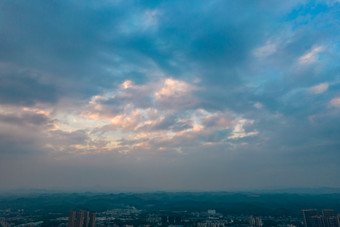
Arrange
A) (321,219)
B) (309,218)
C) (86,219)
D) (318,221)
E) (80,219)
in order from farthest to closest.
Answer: (309,218), (86,219), (80,219), (318,221), (321,219)

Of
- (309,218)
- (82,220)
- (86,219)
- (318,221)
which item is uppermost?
(86,219)

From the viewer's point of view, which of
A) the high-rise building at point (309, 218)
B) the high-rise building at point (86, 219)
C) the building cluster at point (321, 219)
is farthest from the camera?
the high-rise building at point (86, 219)

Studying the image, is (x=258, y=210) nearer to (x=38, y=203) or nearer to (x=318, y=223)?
(x=318, y=223)

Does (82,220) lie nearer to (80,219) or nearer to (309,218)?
(80,219)

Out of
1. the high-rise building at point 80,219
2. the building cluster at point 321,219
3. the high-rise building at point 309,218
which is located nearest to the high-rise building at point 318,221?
the building cluster at point 321,219

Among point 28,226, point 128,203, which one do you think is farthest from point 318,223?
point 128,203

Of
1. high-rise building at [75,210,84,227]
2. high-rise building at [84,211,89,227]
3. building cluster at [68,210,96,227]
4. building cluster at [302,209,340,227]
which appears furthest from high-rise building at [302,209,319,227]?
high-rise building at [75,210,84,227]

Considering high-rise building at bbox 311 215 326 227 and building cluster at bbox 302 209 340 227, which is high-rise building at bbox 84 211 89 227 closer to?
building cluster at bbox 302 209 340 227

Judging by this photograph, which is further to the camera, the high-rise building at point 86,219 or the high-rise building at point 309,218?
the high-rise building at point 86,219

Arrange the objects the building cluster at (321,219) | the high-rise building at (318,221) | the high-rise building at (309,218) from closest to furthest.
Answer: the building cluster at (321,219) → the high-rise building at (318,221) → the high-rise building at (309,218)

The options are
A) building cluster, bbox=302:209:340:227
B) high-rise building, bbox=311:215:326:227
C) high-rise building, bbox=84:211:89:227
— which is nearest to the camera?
building cluster, bbox=302:209:340:227

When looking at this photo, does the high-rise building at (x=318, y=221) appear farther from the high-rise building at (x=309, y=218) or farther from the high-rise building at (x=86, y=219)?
the high-rise building at (x=86, y=219)

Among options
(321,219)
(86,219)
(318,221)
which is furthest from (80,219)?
(321,219)
